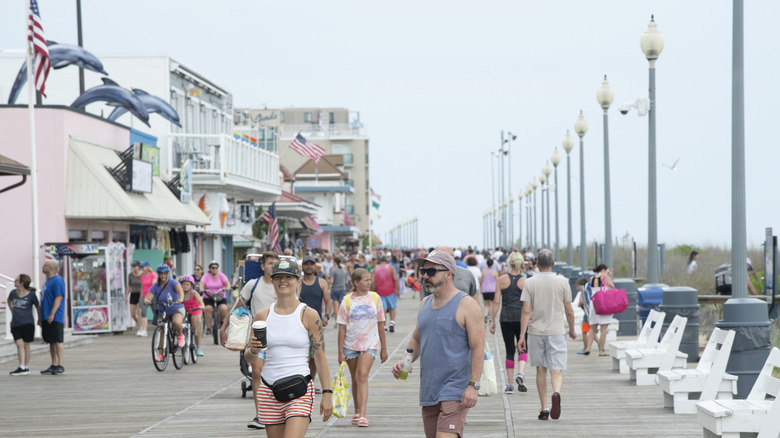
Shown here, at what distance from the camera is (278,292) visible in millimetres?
7473

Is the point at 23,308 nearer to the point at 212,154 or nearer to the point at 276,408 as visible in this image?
the point at 276,408

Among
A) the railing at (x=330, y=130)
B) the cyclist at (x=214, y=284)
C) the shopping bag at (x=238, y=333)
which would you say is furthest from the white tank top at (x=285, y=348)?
the railing at (x=330, y=130)

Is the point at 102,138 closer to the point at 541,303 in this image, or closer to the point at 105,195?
the point at 105,195

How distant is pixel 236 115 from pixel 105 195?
27125 millimetres

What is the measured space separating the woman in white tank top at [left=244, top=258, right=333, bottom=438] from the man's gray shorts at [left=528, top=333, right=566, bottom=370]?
492 centimetres

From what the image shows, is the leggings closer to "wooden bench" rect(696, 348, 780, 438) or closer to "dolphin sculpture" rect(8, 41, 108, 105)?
"wooden bench" rect(696, 348, 780, 438)

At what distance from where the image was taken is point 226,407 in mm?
13406

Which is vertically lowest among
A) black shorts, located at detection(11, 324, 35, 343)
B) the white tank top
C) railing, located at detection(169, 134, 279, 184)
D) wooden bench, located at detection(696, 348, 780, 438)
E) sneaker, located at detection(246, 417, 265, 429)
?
sneaker, located at detection(246, 417, 265, 429)

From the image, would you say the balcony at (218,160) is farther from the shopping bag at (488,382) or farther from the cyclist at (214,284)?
the shopping bag at (488,382)

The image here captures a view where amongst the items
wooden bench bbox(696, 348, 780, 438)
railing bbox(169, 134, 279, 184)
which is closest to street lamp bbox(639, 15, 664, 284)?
wooden bench bbox(696, 348, 780, 438)

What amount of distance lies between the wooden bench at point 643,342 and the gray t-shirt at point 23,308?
9163 mm

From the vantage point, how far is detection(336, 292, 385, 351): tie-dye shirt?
459 inches

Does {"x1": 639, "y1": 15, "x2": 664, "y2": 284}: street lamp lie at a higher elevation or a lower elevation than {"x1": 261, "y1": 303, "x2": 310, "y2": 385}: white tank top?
higher

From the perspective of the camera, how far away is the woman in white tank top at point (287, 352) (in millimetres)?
7312
